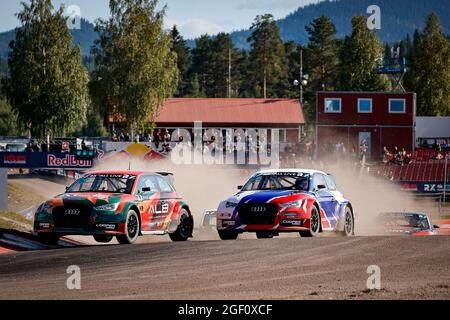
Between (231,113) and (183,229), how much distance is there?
5451cm

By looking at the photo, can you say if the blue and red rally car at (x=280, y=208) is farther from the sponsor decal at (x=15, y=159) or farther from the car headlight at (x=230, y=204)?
the sponsor decal at (x=15, y=159)

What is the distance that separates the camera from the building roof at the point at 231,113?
72438mm

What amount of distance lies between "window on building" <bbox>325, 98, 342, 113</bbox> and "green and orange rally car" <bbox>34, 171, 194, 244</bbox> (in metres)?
46.6

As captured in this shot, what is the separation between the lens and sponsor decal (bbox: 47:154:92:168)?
35.1 m

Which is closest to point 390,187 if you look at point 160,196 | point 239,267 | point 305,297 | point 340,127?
point 340,127

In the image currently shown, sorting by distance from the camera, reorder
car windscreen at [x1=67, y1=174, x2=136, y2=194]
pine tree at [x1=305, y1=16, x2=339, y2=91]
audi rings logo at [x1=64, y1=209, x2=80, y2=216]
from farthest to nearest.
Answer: pine tree at [x1=305, y1=16, x2=339, y2=91] → car windscreen at [x1=67, y1=174, x2=136, y2=194] → audi rings logo at [x1=64, y1=209, x2=80, y2=216]

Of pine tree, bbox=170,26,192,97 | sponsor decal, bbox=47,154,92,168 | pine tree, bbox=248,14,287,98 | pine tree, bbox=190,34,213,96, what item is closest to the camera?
sponsor decal, bbox=47,154,92,168

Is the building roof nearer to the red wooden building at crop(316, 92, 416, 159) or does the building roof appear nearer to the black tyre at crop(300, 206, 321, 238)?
the red wooden building at crop(316, 92, 416, 159)

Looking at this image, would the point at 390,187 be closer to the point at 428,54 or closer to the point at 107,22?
the point at 107,22

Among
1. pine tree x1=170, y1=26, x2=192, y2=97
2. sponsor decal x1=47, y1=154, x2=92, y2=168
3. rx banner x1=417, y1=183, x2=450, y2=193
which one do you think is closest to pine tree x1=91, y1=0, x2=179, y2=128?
rx banner x1=417, y1=183, x2=450, y2=193

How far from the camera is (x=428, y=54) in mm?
89875

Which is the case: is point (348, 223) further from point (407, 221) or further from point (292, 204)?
point (407, 221)

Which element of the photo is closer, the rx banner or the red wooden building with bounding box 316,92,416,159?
the rx banner

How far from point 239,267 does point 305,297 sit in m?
3.25
